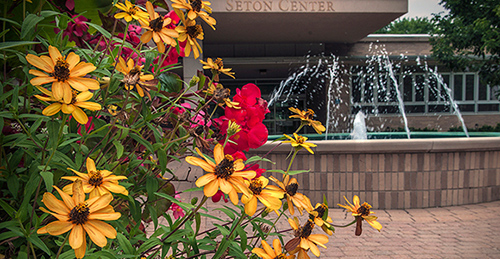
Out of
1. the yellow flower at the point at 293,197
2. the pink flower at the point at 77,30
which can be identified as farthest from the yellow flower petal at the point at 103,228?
the pink flower at the point at 77,30

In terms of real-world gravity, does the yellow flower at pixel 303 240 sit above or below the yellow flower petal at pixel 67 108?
below

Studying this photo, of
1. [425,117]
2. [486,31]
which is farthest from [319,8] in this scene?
[425,117]

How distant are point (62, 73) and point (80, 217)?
27 cm

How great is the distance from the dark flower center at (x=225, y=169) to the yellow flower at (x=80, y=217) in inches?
9.0

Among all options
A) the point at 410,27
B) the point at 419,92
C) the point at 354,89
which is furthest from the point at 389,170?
the point at 410,27

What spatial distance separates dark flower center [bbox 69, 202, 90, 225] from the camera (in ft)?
2.12

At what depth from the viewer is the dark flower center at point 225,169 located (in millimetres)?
799

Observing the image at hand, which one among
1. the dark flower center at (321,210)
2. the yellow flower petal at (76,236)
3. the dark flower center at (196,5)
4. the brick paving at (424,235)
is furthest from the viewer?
the brick paving at (424,235)

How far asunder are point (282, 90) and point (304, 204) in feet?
62.8

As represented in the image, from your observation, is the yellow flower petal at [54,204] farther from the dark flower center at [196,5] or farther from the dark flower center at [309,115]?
the dark flower center at [309,115]

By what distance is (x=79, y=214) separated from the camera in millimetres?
645

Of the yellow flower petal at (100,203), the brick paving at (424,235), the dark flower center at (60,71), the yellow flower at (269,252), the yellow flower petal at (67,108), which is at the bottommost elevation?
the brick paving at (424,235)

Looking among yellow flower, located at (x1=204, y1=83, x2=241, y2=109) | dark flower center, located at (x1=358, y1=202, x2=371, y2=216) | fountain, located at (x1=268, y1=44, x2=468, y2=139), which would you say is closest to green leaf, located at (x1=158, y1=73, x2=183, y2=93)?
yellow flower, located at (x1=204, y1=83, x2=241, y2=109)

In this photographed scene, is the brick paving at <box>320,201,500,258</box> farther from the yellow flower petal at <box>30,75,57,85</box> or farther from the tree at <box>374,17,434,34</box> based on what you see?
the tree at <box>374,17,434,34</box>
